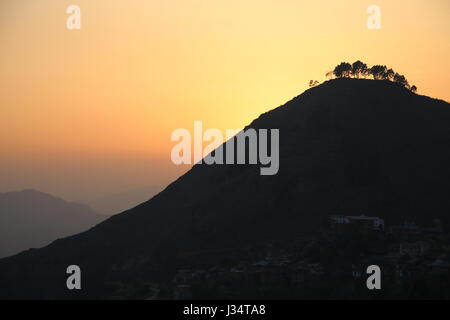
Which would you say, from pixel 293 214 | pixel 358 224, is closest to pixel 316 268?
pixel 358 224

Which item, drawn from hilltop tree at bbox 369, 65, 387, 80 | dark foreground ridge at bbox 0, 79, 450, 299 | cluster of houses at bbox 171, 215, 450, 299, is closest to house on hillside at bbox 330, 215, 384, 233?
cluster of houses at bbox 171, 215, 450, 299

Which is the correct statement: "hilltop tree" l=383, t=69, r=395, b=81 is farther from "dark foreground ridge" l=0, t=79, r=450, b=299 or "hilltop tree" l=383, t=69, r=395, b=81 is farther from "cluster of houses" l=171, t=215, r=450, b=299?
"cluster of houses" l=171, t=215, r=450, b=299

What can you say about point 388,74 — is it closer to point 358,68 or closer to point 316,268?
point 358,68

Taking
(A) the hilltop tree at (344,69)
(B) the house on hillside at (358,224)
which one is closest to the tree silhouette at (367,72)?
(A) the hilltop tree at (344,69)

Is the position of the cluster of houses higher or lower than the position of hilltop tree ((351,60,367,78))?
lower

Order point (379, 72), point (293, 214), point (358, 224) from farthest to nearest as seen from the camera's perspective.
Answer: point (379, 72) < point (293, 214) < point (358, 224)
